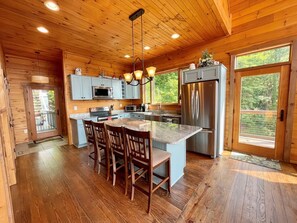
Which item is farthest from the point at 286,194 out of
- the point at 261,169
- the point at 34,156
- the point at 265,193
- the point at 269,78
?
the point at 34,156

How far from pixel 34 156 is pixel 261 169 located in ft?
17.3

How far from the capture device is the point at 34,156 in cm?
347

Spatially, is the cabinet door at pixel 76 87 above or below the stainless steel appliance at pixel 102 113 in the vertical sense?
above

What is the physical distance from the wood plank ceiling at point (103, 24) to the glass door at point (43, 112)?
1.41 m

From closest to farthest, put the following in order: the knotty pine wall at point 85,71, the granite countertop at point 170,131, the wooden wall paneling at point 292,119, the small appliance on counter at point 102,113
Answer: the granite countertop at point 170,131 < the wooden wall paneling at point 292,119 < the knotty pine wall at point 85,71 < the small appliance on counter at point 102,113

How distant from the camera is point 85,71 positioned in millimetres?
4590

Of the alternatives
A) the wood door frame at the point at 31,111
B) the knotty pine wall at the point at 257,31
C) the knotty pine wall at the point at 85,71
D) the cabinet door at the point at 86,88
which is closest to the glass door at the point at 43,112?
the wood door frame at the point at 31,111

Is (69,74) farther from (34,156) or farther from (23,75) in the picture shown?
(34,156)

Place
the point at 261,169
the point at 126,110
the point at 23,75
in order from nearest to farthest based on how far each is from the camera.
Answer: the point at 261,169
the point at 23,75
the point at 126,110

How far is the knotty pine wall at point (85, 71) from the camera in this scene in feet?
13.5

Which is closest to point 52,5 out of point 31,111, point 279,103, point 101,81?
point 101,81

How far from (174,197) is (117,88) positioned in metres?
4.24

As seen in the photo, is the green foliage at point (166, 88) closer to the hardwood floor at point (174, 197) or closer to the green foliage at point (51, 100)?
the hardwood floor at point (174, 197)

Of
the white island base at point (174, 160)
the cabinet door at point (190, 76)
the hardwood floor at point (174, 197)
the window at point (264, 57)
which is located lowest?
the hardwood floor at point (174, 197)
